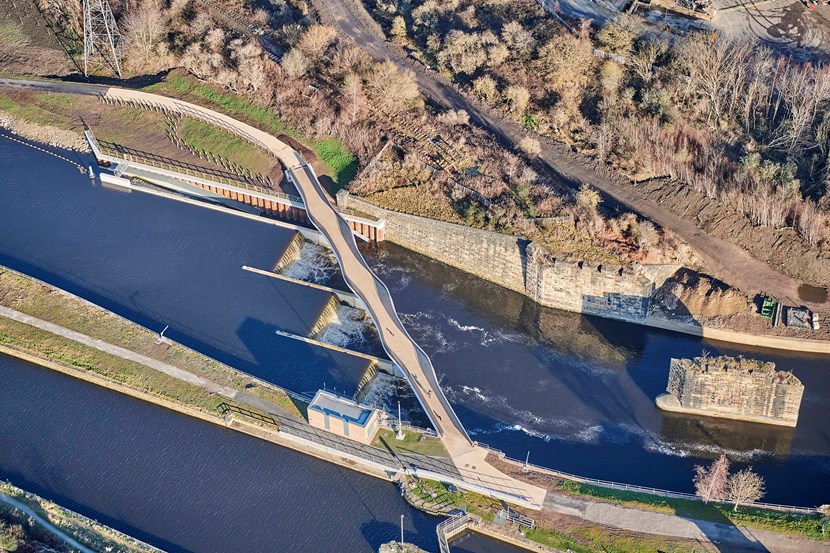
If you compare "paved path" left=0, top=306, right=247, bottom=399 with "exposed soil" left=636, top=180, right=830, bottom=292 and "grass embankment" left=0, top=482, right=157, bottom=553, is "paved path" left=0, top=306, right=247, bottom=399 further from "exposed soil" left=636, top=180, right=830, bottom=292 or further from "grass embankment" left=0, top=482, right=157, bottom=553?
"exposed soil" left=636, top=180, right=830, bottom=292

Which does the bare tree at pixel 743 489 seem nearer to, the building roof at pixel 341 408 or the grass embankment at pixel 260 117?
the building roof at pixel 341 408

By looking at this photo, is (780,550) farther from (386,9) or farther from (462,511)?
(386,9)

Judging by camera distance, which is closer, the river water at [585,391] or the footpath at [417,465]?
the footpath at [417,465]

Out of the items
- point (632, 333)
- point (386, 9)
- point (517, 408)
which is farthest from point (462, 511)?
point (386, 9)

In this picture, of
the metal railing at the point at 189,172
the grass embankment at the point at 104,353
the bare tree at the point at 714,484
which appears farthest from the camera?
the metal railing at the point at 189,172

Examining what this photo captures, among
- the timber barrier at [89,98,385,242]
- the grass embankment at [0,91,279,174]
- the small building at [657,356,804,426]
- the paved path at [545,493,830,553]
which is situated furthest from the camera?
the grass embankment at [0,91,279,174]

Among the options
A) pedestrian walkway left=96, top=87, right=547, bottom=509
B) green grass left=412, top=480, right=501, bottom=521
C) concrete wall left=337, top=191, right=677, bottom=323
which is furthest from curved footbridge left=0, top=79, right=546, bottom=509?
concrete wall left=337, top=191, right=677, bottom=323

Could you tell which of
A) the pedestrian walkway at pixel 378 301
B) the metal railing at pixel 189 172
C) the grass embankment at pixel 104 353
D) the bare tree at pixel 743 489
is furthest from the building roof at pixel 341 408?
the metal railing at pixel 189 172
